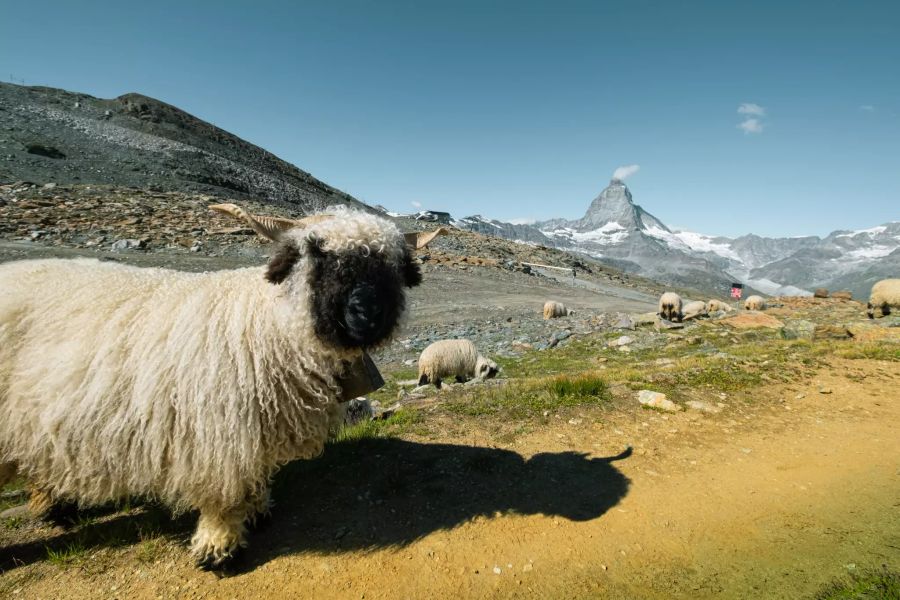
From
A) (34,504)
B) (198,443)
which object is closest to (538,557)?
(198,443)

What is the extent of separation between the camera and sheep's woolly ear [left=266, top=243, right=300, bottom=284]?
144 inches

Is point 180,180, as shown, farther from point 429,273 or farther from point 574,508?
point 574,508

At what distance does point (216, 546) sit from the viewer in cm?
371

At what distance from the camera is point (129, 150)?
44719 mm

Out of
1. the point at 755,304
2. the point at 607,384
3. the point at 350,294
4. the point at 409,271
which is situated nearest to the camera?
the point at 350,294

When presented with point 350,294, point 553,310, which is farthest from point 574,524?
point 553,310

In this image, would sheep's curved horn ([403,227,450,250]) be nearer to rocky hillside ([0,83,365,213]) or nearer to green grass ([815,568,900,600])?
green grass ([815,568,900,600])

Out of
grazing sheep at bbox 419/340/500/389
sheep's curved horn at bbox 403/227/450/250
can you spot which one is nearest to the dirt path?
sheep's curved horn at bbox 403/227/450/250

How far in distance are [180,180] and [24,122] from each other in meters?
15.8

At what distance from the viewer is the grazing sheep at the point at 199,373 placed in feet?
11.8

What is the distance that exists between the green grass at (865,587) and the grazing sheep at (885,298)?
24859 millimetres

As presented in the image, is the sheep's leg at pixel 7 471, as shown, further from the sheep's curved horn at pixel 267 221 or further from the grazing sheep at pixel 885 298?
the grazing sheep at pixel 885 298

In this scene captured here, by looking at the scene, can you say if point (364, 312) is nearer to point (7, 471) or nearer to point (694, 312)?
point (7, 471)

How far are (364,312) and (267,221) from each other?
1.28 metres
